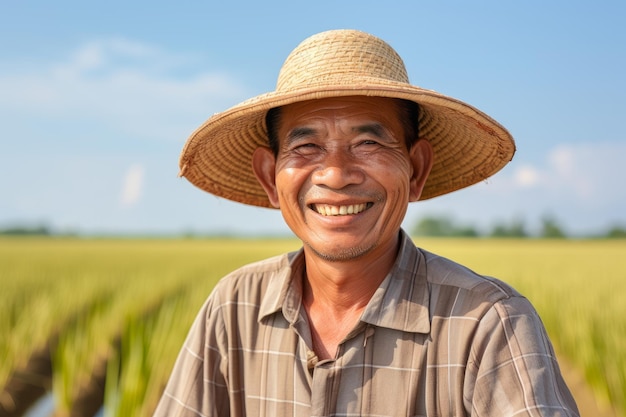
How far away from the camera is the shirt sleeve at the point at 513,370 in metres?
1.40

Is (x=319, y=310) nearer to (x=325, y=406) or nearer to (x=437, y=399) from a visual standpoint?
(x=325, y=406)

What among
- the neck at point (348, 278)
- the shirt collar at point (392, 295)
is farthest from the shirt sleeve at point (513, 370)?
the neck at point (348, 278)

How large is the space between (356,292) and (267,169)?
43 centimetres

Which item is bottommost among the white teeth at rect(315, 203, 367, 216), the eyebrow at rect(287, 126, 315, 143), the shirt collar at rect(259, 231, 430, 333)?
the shirt collar at rect(259, 231, 430, 333)

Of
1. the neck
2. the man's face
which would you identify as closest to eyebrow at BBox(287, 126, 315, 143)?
the man's face

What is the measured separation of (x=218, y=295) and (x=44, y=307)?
3672mm

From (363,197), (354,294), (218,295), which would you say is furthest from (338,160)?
(218,295)

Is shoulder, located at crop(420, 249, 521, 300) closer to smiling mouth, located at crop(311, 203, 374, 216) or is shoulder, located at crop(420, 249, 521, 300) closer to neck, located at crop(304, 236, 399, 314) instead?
neck, located at crop(304, 236, 399, 314)

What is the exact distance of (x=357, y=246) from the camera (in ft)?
5.25

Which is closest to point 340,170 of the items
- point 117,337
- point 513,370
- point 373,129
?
point 373,129

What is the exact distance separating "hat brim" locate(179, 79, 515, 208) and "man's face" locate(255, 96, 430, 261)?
3.4 inches

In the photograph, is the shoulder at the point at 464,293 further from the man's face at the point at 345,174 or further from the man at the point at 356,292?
the man's face at the point at 345,174

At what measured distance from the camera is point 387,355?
156 centimetres

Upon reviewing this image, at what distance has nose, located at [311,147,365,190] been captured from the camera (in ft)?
5.08
